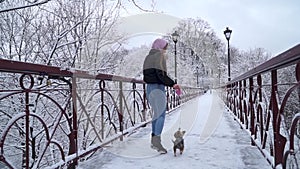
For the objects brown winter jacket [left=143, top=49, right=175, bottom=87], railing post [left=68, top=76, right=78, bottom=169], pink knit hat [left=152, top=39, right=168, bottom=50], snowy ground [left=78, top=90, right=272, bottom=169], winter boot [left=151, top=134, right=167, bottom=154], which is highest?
pink knit hat [left=152, top=39, right=168, bottom=50]

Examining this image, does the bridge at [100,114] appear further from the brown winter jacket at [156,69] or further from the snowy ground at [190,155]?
the brown winter jacket at [156,69]

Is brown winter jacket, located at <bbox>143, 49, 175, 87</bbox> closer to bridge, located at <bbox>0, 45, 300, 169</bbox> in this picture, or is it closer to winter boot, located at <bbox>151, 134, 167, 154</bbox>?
bridge, located at <bbox>0, 45, 300, 169</bbox>

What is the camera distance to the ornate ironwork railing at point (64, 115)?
191 cm

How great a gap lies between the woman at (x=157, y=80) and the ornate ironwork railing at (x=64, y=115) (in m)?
0.46

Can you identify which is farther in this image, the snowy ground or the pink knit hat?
the pink knit hat

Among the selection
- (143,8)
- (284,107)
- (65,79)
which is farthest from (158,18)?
(284,107)

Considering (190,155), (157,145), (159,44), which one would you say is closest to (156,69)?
(159,44)

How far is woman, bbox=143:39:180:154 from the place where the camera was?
3.31 m

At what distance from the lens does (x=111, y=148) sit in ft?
10.9

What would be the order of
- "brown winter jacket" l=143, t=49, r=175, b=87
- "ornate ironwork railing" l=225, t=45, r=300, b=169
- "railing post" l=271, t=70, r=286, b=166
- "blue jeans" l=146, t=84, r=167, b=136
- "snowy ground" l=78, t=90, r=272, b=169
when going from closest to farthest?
"ornate ironwork railing" l=225, t=45, r=300, b=169
"railing post" l=271, t=70, r=286, b=166
"snowy ground" l=78, t=90, r=272, b=169
"brown winter jacket" l=143, t=49, r=175, b=87
"blue jeans" l=146, t=84, r=167, b=136

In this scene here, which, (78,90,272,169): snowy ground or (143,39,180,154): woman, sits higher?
(143,39,180,154): woman

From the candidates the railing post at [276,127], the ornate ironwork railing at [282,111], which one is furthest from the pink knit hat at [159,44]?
the railing post at [276,127]

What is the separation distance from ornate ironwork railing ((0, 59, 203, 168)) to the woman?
1.50 ft

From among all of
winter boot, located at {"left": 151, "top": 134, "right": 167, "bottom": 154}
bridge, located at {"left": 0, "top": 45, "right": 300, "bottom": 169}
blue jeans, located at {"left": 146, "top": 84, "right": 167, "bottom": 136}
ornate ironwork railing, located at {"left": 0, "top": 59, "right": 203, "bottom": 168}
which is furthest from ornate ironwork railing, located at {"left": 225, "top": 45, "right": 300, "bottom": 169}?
ornate ironwork railing, located at {"left": 0, "top": 59, "right": 203, "bottom": 168}
